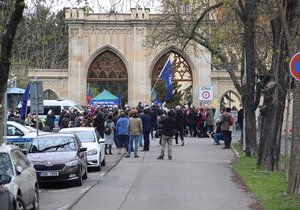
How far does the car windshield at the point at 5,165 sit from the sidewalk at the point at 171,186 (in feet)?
7.68

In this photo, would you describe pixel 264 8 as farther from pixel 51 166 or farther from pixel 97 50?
pixel 97 50

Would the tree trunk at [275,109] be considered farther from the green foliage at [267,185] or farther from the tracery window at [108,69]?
the tracery window at [108,69]

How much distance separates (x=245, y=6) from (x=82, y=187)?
10585mm

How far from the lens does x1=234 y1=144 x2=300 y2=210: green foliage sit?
13430 mm

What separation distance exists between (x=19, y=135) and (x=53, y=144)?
6.23m

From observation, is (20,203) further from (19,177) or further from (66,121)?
(66,121)

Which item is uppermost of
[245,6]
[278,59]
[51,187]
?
[245,6]

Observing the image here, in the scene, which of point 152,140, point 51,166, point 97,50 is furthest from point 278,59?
point 97,50

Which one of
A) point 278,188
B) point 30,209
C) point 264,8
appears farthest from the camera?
point 264,8

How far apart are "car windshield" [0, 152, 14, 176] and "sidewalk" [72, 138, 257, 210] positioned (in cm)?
234

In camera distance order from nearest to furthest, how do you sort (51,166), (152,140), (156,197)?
(156,197) < (51,166) < (152,140)

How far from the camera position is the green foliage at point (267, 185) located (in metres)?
13.4

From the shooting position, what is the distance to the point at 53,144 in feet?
61.2

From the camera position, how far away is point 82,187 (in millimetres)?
17625
